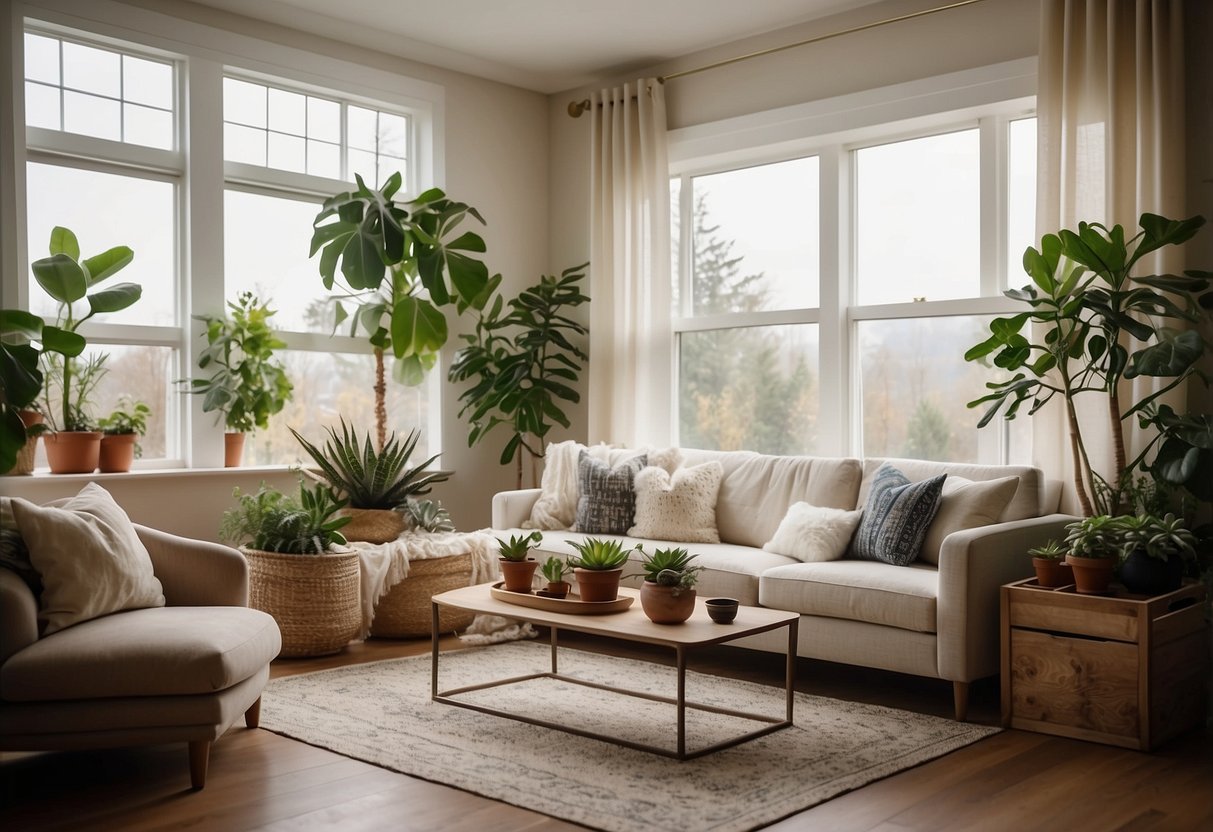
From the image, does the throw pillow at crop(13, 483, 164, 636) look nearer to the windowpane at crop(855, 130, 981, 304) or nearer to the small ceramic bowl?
the small ceramic bowl

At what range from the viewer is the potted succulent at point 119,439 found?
15.5 ft

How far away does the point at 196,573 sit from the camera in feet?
11.4

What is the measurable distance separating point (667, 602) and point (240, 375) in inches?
110

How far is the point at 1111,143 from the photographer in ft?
13.6

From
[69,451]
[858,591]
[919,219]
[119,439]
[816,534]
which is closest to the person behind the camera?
[858,591]

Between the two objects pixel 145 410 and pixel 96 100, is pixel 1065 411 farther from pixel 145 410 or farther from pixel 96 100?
pixel 96 100

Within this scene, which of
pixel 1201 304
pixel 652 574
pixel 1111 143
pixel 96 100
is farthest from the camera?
pixel 96 100

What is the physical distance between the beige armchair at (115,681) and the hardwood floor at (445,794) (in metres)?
0.15

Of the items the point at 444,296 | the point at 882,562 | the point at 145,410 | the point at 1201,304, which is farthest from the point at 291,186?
the point at 1201,304

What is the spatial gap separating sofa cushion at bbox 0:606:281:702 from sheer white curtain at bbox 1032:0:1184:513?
10.4 feet

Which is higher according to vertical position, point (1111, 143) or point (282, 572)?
point (1111, 143)

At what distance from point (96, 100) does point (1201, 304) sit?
4.62 m

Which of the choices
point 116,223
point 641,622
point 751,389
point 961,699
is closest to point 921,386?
point 751,389

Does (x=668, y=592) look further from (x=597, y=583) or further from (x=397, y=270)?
(x=397, y=270)
